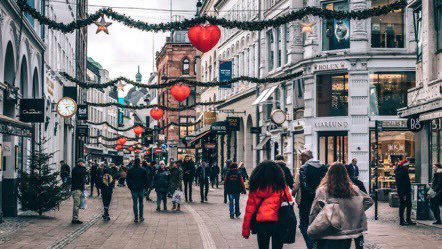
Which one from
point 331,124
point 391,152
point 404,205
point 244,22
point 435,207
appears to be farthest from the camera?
point 331,124

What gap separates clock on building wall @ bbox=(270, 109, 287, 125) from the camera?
134ft

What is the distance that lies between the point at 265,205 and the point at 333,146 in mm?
28691

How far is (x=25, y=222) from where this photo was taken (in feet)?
71.6

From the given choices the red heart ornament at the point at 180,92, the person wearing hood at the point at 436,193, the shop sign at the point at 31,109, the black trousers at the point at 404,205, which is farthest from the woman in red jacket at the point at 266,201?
the red heart ornament at the point at 180,92

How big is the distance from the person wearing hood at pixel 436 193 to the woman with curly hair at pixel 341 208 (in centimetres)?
1212

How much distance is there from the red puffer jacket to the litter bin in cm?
1347

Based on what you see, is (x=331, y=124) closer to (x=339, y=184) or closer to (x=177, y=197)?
(x=177, y=197)

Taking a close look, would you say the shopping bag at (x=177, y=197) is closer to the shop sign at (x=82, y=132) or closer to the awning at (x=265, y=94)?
the awning at (x=265, y=94)

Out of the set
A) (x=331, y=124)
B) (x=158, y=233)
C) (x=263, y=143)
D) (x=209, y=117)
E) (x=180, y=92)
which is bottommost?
(x=158, y=233)

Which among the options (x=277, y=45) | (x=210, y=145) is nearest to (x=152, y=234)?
(x=277, y=45)

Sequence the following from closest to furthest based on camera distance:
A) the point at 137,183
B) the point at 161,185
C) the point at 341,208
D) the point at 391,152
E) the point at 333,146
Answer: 1. the point at 341,208
2. the point at 137,183
3. the point at 161,185
4. the point at 391,152
5. the point at 333,146

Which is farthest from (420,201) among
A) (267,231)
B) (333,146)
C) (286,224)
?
(333,146)

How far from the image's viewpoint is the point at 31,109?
23875mm

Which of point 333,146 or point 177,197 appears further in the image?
point 333,146
